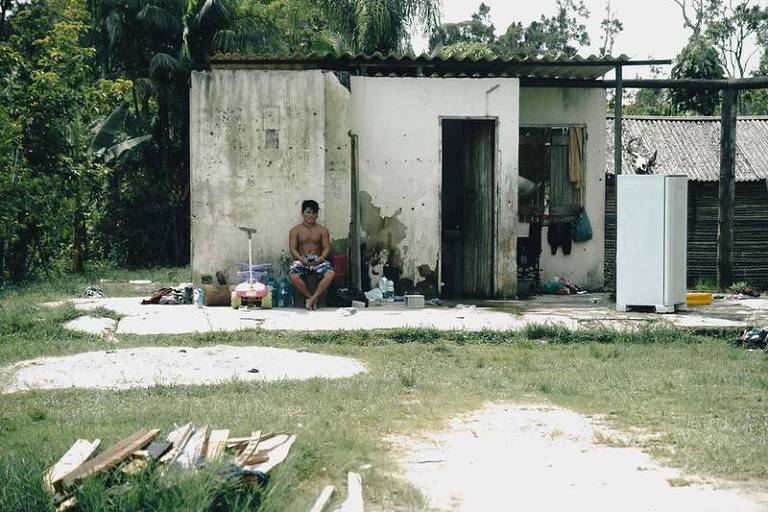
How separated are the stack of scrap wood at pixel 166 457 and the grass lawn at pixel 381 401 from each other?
0.08m

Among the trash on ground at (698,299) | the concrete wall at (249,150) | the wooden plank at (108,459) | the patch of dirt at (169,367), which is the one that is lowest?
the patch of dirt at (169,367)

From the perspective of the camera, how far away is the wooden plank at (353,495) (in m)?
4.92

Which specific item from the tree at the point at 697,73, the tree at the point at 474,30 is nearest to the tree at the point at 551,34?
the tree at the point at 474,30

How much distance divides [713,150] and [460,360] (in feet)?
41.3

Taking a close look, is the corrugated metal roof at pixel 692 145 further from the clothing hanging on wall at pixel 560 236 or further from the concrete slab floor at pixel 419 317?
the concrete slab floor at pixel 419 317

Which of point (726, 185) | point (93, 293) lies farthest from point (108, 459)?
point (726, 185)

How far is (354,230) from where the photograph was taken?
547 inches

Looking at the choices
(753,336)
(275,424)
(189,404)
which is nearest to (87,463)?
(275,424)

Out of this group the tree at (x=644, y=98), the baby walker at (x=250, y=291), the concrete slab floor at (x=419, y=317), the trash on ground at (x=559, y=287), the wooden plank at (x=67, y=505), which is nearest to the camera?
the wooden plank at (x=67, y=505)

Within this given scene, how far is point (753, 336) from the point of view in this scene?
412 inches

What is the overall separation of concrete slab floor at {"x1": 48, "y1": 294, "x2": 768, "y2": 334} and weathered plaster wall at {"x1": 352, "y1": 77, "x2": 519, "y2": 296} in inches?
43.1

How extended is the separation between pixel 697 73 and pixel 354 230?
47.5ft

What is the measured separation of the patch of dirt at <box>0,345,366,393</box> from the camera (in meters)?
8.30

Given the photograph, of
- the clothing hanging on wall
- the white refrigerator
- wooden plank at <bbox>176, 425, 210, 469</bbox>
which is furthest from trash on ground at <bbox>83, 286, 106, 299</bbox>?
wooden plank at <bbox>176, 425, 210, 469</bbox>
